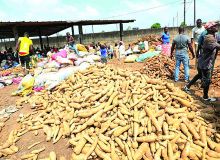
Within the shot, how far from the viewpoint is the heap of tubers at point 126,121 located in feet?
12.1

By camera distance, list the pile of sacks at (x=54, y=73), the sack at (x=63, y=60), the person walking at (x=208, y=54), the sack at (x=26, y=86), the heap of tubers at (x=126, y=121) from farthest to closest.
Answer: the sack at (x=63, y=60) < the sack at (x=26, y=86) < the pile of sacks at (x=54, y=73) < the person walking at (x=208, y=54) < the heap of tubers at (x=126, y=121)

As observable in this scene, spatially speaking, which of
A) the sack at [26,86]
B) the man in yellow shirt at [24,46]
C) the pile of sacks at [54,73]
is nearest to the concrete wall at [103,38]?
the man in yellow shirt at [24,46]

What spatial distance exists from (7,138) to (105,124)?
186cm

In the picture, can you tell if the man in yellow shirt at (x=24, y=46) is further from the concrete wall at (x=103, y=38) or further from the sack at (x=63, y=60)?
the concrete wall at (x=103, y=38)

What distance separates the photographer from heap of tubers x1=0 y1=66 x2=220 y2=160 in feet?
12.1

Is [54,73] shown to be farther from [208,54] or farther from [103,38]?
[103,38]

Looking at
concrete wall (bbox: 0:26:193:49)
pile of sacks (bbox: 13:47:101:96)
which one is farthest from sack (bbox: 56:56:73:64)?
concrete wall (bbox: 0:26:193:49)

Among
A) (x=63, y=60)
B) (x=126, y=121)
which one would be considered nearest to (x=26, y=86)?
(x=63, y=60)

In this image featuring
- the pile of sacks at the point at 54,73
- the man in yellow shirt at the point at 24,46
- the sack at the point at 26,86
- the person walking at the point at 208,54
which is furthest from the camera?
the man in yellow shirt at the point at 24,46

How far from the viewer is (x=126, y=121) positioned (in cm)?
410

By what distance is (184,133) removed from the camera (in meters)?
3.91

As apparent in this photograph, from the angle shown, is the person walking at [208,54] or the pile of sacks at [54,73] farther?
the pile of sacks at [54,73]

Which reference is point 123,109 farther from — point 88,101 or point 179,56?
point 179,56

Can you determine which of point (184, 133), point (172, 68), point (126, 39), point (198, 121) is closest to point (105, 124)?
point (184, 133)
